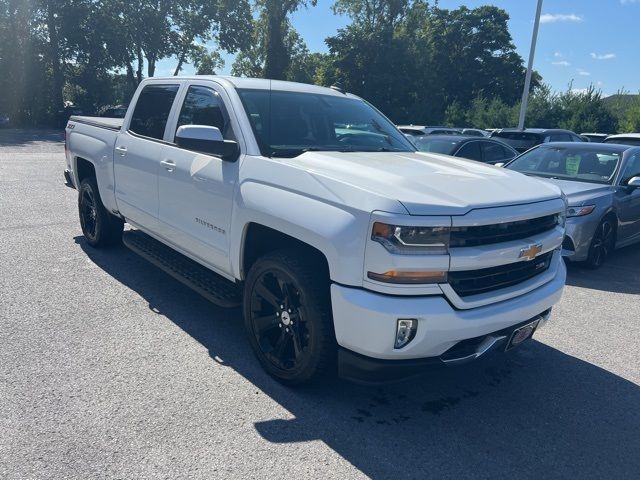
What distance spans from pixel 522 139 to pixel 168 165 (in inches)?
485

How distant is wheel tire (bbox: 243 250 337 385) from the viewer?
3139mm

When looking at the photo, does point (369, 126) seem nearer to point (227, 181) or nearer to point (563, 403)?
point (227, 181)

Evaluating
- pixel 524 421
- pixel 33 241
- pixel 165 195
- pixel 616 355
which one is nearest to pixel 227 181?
pixel 165 195

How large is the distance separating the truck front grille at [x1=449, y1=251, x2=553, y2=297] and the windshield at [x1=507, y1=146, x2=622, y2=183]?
4.68 meters

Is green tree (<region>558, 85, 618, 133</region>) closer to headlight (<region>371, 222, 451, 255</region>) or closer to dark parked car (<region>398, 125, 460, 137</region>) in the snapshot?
dark parked car (<region>398, 125, 460, 137</region>)

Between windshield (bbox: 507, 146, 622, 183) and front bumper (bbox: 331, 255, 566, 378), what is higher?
windshield (bbox: 507, 146, 622, 183)

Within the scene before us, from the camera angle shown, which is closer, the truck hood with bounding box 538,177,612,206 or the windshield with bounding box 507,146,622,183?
the truck hood with bounding box 538,177,612,206

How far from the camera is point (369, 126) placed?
4734 mm

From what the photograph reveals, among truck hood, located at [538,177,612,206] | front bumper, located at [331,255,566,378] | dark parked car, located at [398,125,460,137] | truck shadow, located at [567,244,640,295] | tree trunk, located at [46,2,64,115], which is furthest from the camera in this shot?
tree trunk, located at [46,2,64,115]

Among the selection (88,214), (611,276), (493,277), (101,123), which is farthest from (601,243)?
(88,214)

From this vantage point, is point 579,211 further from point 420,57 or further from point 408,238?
point 420,57

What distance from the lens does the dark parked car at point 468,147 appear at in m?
9.56

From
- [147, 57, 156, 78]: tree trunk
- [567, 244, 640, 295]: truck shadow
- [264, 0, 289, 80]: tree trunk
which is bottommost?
[567, 244, 640, 295]: truck shadow

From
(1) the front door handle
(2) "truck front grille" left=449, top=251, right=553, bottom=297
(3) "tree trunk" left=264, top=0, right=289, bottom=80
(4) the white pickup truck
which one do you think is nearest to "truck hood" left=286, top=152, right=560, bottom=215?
(4) the white pickup truck
